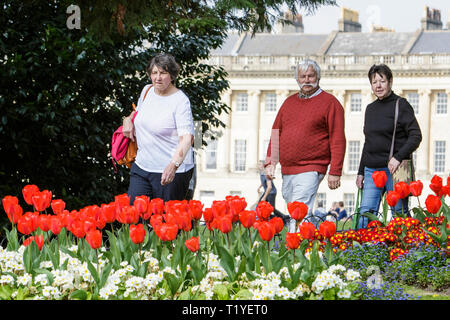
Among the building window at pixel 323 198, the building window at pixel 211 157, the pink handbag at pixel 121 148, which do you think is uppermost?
the pink handbag at pixel 121 148

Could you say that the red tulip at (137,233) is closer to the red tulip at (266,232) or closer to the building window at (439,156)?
the red tulip at (266,232)

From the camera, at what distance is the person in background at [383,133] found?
23.2 ft

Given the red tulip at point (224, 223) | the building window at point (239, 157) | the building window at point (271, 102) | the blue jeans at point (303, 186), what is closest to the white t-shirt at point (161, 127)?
the blue jeans at point (303, 186)

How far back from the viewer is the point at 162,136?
20.8ft

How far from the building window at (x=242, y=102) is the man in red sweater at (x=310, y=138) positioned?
61.5 m

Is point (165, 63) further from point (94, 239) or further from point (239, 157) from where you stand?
point (239, 157)

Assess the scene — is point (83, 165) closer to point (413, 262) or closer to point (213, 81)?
point (213, 81)

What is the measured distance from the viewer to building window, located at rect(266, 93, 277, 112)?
68.0 m

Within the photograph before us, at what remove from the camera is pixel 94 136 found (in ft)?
33.6

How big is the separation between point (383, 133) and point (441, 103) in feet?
191
